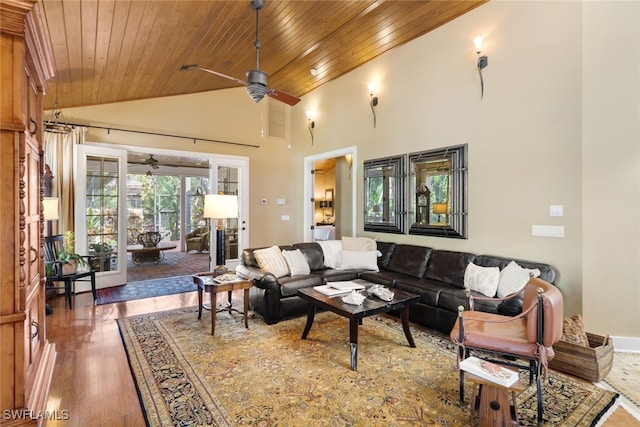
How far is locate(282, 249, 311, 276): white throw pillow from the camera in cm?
405

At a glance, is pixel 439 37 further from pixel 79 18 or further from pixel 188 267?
pixel 188 267

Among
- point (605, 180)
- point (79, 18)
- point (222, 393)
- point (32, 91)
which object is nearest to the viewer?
point (32, 91)

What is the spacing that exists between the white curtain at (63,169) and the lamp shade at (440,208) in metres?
5.42

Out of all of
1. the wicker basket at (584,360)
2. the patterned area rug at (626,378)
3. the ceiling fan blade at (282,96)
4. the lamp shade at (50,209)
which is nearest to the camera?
the patterned area rug at (626,378)

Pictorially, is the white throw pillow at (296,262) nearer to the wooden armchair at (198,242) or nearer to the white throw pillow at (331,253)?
the white throw pillow at (331,253)

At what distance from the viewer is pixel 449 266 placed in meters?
3.79

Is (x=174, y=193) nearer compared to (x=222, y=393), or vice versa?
(x=222, y=393)

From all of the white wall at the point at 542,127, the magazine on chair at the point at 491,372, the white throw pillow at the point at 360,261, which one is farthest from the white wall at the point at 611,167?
the white throw pillow at the point at 360,261

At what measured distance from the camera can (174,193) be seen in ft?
35.4

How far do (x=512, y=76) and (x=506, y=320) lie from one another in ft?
8.99

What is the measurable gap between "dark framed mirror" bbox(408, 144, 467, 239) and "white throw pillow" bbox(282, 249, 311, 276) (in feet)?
5.40

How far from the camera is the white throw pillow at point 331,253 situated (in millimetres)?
4621

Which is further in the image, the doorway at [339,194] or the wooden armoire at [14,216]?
the doorway at [339,194]

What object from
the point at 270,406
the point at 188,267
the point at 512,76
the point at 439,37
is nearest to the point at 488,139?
the point at 512,76
